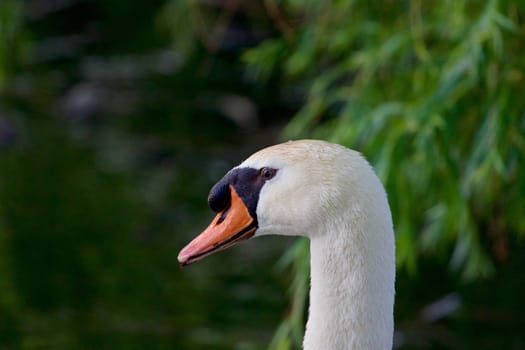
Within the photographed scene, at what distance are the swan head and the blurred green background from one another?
1276 mm

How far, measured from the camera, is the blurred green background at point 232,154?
412 centimetres

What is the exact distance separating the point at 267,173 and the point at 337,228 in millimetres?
207

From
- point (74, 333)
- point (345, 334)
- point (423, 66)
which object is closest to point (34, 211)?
point (74, 333)

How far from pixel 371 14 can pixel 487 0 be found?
775mm

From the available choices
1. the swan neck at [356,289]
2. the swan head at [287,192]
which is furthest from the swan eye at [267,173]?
the swan neck at [356,289]

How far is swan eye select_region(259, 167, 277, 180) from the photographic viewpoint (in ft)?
8.79

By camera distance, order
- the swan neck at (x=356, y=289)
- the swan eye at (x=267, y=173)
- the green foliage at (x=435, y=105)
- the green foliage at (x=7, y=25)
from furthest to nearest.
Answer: the green foliage at (x=7, y=25) < the green foliage at (x=435, y=105) < the swan eye at (x=267, y=173) < the swan neck at (x=356, y=289)

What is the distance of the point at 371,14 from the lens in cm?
484

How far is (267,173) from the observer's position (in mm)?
2688

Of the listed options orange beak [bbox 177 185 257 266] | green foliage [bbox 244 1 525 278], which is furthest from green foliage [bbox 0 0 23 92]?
orange beak [bbox 177 185 257 266]

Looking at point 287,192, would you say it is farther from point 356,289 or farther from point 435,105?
point 435,105

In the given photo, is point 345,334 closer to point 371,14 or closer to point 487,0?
point 487,0

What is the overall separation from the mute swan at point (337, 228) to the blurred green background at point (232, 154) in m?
1.31

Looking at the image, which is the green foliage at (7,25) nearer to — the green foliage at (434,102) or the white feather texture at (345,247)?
the green foliage at (434,102)
